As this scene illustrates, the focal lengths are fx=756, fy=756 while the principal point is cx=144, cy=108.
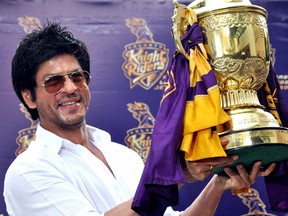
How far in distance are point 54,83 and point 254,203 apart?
1066 mm

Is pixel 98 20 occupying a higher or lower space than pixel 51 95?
higher

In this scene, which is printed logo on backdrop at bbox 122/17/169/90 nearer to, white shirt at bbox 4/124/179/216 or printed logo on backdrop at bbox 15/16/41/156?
printed logo on backdrop at bbox 15/16/41/156

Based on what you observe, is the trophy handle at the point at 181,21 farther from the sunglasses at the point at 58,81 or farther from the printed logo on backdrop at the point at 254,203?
the printed logo on backdrop at the point at 254,203

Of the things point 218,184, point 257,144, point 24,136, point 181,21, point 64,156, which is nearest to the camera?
point 257,144

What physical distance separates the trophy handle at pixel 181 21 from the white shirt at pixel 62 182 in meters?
0.57

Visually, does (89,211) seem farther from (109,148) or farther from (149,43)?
(149,43)

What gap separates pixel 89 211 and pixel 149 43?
102 centimetres

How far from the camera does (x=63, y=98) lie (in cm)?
248

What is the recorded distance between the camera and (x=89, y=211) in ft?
7.49

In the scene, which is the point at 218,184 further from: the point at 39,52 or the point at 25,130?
the point at 25,130

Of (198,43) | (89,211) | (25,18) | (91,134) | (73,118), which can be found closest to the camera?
(198,43)

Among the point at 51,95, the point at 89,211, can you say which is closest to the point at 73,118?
the point at 51,95

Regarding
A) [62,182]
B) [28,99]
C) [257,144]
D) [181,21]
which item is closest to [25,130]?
[28,99]

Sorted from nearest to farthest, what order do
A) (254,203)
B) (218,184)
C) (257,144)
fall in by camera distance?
(257,144) < (218,184) < (254,203)
